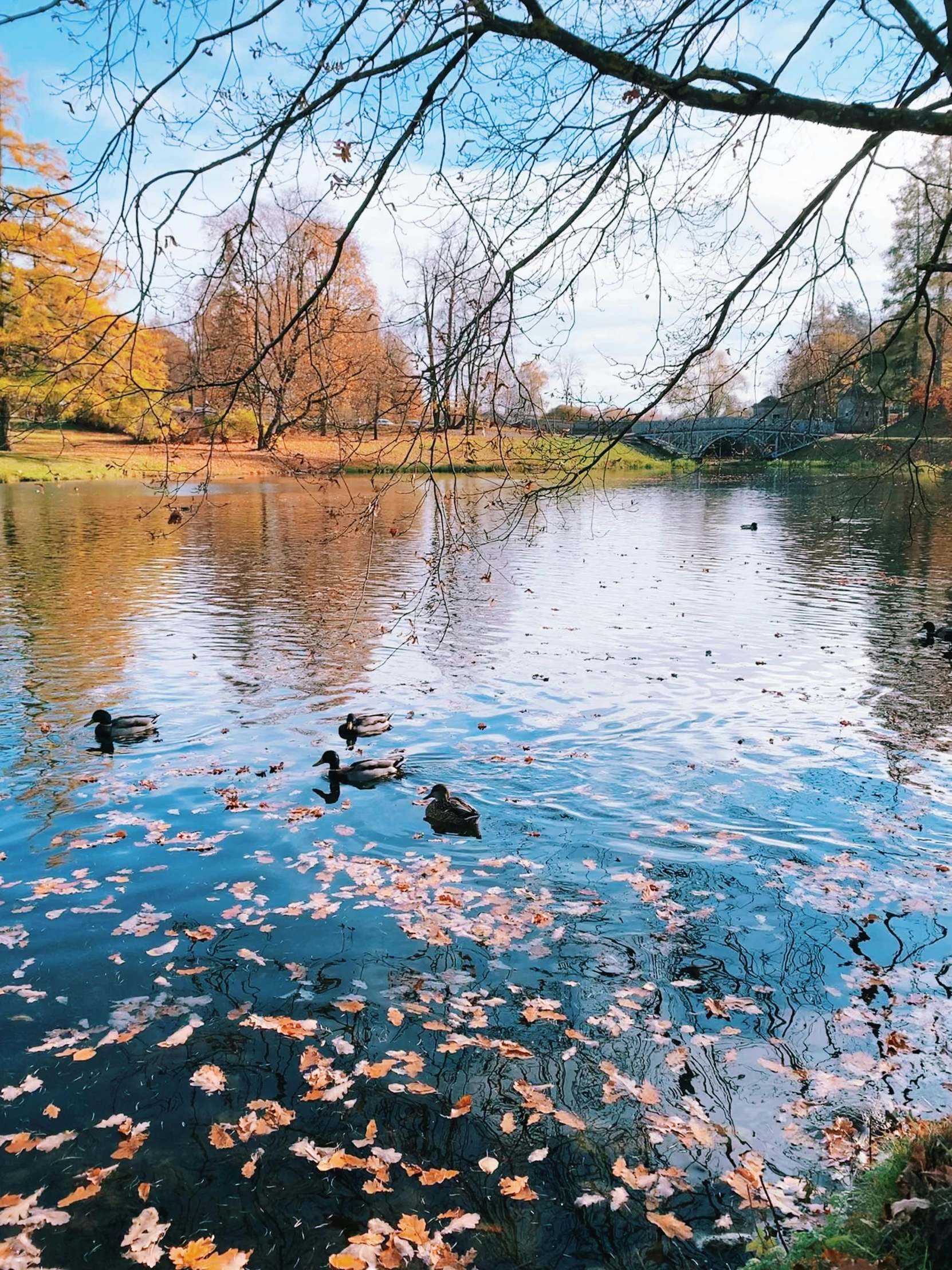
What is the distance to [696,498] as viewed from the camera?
1564 inches

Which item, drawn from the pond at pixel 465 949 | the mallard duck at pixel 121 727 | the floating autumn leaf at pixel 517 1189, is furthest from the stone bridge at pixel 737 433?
the mallard duck at pixel 121 727

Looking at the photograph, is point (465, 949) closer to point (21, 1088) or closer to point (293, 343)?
point (21, 1088)

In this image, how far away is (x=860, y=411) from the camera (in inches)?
298

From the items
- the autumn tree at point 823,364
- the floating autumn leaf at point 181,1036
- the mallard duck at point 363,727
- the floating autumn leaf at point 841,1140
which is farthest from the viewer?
the mallard duck at point 363,727

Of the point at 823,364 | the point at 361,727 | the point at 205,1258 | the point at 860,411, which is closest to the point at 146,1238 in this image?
the point at 205,1258

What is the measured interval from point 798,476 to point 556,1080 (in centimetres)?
5028

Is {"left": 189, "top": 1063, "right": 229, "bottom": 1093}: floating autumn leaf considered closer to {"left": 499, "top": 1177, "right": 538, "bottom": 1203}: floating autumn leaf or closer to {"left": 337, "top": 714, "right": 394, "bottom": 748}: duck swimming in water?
{"left": 499, "top": 1177, "right": 538, "bottom": 1203}: floating autumn leaf

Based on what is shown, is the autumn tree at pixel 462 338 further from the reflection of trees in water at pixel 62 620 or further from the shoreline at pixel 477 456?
the reflection of trees in water at pixel 62 620

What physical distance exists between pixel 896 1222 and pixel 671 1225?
1.05m

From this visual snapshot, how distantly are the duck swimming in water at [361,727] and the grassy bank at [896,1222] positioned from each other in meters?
6.31

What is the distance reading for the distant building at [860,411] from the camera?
6.38 meters

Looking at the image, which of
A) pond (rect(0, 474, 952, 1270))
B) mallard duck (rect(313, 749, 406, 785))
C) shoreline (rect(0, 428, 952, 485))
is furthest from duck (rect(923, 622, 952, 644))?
mallard duck (rect(313, 749, 406, 785))

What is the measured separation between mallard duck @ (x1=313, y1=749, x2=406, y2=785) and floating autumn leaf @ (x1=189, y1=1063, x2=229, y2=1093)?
3.69 m

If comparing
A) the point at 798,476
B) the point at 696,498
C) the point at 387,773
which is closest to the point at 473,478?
the point at 696,498
